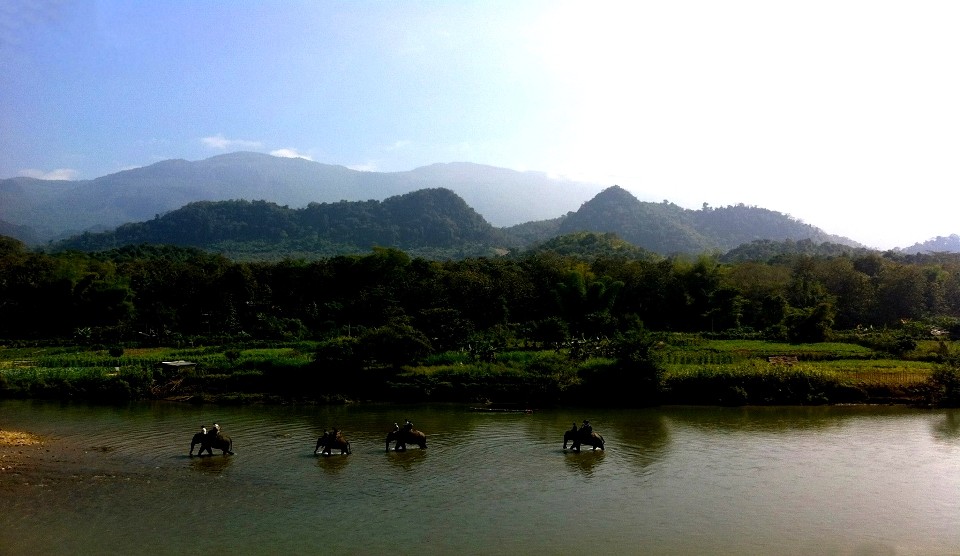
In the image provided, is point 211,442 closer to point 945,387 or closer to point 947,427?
point 947,427

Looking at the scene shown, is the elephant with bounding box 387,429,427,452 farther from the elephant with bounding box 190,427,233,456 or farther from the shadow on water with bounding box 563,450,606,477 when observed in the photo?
the elephant with bounding box 190,427,233,456

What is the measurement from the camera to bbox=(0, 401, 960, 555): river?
1395 centimetres

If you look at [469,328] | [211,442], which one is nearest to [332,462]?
[211,442]

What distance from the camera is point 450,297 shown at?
1939 inches

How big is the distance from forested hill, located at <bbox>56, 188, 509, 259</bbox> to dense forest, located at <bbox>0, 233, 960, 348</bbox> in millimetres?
99665

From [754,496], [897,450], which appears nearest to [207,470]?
[754,496]

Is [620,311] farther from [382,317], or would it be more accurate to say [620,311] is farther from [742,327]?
[382,317]

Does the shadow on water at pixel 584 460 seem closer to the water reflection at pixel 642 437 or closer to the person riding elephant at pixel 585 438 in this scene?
the person riding elephant at pixel 585 438

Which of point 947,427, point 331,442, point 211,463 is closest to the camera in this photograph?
point 211,463

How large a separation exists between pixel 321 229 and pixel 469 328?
5621 inches

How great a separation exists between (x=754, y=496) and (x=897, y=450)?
6874mm

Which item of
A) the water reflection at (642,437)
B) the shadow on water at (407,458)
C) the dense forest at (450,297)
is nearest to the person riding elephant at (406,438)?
the shadow on water at (407,458)

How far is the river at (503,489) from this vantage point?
549 inches

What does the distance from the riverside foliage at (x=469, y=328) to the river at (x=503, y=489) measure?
498cm
